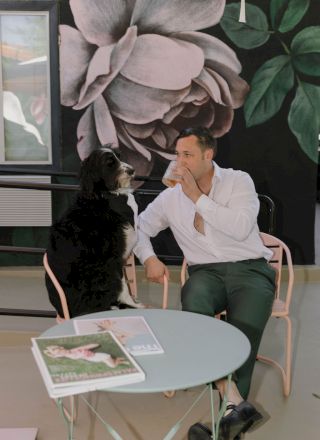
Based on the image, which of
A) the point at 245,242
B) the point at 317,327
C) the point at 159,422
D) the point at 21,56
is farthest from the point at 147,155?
the point at 159,422

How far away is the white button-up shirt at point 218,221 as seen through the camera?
2.28 meters

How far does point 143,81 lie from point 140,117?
278 mm

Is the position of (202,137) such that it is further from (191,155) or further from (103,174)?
(103,174)

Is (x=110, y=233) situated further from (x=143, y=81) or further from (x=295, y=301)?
(x=143, y=81)

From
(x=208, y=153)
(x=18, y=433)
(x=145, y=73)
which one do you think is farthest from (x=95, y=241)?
(x=145, y=73)

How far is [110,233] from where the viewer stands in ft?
7.35

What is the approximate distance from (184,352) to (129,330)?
20cm

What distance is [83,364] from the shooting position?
139 centimetres

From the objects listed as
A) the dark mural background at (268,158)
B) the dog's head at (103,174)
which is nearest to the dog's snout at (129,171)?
the dog's head at (103,174)

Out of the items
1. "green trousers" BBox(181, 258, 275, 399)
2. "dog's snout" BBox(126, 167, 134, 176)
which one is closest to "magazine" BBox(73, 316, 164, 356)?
"green trousers" BBox(181, 258, 275, 399)

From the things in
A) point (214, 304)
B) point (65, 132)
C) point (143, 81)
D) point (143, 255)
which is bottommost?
point (214, 304)

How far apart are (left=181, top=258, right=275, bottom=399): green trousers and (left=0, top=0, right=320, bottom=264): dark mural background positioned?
7.08ft

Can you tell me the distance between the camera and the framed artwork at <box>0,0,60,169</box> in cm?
439

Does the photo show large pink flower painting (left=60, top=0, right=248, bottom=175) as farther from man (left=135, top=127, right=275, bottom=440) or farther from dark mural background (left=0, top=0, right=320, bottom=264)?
man (left=135, top=127, right=275, bottom=440)
